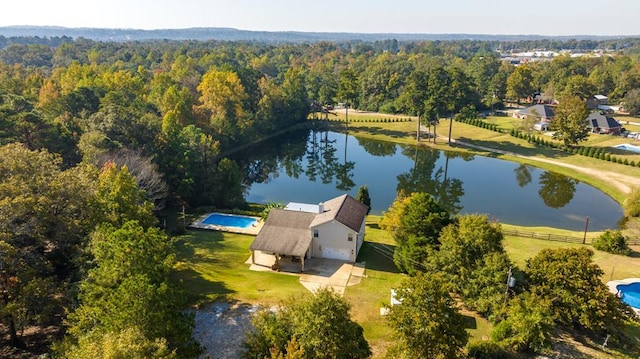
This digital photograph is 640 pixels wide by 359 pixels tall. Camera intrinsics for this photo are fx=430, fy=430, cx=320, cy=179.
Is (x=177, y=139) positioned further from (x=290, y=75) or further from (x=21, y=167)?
(x=290, y=75)

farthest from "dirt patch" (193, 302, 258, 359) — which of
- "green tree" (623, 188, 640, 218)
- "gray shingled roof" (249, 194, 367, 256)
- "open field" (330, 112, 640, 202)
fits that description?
"open field" (330, 112, 640, 202)

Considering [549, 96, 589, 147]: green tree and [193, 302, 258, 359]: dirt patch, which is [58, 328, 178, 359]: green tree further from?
[549, 96, 589, 147]: green tree

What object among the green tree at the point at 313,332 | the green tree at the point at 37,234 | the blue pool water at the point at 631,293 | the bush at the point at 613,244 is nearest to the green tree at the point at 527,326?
the green tree at the point at 313,332

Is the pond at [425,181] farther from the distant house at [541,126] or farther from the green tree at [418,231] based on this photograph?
the distant house at [541,126]

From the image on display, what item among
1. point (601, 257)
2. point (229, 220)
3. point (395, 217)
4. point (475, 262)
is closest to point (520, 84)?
point (601, 257)

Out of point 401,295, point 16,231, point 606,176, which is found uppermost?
point 16,231

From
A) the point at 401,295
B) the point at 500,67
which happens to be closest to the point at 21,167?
the point at 401,295

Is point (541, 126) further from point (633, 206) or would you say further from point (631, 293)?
point (631, 293)
